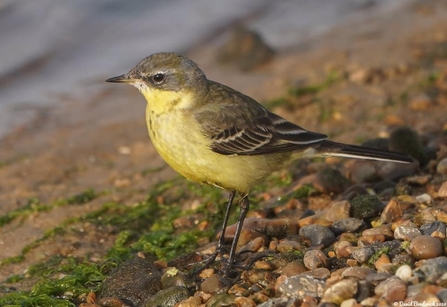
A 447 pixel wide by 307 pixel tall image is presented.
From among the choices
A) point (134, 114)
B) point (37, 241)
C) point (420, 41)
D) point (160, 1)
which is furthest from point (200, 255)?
point (160, 1)

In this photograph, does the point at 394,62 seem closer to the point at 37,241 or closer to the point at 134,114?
the point at 134,114

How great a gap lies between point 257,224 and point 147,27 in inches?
479

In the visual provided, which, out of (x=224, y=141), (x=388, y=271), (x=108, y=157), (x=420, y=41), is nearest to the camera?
(x=388, y=271)

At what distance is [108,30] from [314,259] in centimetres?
1364

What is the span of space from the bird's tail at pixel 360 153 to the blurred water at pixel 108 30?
8.19 m

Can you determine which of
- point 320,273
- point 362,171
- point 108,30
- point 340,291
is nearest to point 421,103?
point 362,171

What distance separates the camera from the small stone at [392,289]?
18.0ft

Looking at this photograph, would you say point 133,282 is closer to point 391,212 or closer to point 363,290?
point 363,290

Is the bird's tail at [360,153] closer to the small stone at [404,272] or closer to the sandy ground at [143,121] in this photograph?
Answer: the sandy ground at [143,121]

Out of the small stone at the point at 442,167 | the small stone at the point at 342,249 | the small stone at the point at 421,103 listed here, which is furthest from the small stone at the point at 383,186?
the small stone at the point at 421,103

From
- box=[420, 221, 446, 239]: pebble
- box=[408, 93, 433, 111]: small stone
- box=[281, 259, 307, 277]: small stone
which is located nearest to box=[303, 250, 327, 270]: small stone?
box=[281, 259, 307, 277]: small stone

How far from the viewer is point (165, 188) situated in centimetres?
995

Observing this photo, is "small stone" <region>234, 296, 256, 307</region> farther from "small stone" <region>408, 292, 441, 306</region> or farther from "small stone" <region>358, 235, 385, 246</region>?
"small stone" <region>408, 292, 441, 306</region>

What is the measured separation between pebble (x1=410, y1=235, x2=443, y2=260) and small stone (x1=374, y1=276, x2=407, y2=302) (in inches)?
20.2
